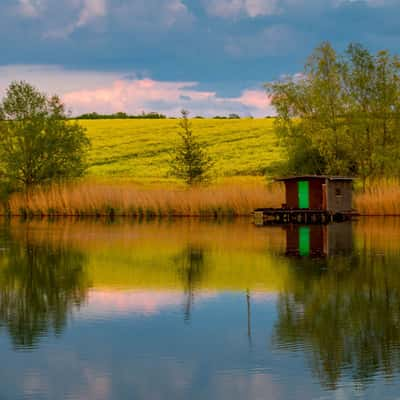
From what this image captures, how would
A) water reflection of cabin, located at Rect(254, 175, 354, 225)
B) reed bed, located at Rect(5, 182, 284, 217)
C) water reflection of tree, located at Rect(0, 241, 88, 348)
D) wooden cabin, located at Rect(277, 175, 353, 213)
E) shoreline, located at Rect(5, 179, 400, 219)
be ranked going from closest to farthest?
water reflection of tree, located at Rect(0, 241, 88, 348) < water reflection of cabin, located at Rect(254, 175, 354, 225) < wooden cabin, located at Rect(277, 175, 353, 213) < shoreline, located at Rect(5, 179, 400, 219) < reed bed, located at Rect(5, 182, 284, 217)

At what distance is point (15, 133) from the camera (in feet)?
152

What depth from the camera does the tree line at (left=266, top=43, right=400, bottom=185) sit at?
157 feet

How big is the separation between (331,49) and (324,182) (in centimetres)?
938

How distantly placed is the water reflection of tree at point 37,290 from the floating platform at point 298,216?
17352 millimetres

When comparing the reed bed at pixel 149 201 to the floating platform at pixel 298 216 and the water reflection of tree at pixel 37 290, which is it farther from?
the water reflection of tree at pixel 37 290

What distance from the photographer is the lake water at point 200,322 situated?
9.13 m

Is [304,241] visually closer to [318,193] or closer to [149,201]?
[318,193]

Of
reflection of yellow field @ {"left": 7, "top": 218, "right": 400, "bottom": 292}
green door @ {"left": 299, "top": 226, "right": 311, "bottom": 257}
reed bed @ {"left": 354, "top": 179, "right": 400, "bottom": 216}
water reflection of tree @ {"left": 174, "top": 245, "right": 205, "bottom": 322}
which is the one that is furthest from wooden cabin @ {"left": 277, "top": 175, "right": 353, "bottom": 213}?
water reflection of tree @ {"left": 174, "top": 245, "right": 205, "bottom": 322}

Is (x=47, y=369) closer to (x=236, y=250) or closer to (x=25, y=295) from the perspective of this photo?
(x=25, y=295)

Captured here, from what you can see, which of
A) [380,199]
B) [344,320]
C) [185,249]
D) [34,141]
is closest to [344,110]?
Answer: [380,199]

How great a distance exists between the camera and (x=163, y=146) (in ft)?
245

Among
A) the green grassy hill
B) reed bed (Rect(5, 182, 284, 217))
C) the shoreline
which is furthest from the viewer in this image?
the green grassy hill

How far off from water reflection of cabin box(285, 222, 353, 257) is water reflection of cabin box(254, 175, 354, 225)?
4477mm

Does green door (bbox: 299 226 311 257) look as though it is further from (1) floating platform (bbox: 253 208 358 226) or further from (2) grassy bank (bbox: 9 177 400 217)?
(2) grassy bank (bbox: 9 177 400 217)
